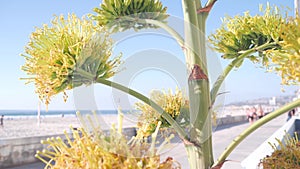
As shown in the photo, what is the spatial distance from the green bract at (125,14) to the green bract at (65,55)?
10cm

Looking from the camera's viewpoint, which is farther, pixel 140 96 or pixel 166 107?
pixel 166 107

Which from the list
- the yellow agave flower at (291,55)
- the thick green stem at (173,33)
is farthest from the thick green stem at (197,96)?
the yellow agave flower at (291,55)

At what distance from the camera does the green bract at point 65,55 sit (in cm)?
44

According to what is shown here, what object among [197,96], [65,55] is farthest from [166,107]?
[65,55]

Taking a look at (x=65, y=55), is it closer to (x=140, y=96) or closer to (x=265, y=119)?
(x=140, y=96)

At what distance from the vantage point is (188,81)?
1.62 ft

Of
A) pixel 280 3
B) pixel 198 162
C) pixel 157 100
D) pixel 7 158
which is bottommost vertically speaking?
pixel 7 158

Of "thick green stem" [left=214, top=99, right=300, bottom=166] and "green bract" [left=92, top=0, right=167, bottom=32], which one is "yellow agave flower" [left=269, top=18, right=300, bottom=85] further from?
"green bract" [left=92, top=0, right=167, bottom=32]

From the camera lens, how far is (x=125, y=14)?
24.8 inches

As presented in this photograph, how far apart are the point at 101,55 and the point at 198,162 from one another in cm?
24

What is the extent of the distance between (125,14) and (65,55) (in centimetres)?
24

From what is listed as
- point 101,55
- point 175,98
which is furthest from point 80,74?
point 175,98

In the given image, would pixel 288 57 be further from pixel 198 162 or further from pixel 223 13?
pixel 223 13

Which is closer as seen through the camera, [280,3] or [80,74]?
[80,74]
